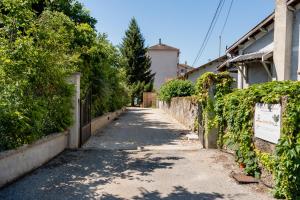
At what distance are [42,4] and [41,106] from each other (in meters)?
9.37

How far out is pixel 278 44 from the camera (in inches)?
555

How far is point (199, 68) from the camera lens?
38.1 meters

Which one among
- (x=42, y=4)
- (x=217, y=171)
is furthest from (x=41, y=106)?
(x=42, y=4)

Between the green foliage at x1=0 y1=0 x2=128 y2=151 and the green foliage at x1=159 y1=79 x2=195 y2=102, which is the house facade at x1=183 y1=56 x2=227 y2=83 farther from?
the green foliage at x1=0 y1=0 x2=128 y2=151

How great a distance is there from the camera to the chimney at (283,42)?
13617mm

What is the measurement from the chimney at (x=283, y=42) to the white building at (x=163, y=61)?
4593 cm

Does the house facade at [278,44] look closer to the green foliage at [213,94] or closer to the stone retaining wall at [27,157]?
the green foliage at [213,94]

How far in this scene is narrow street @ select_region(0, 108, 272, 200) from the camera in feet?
19.5

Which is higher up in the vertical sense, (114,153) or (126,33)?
(126,33)

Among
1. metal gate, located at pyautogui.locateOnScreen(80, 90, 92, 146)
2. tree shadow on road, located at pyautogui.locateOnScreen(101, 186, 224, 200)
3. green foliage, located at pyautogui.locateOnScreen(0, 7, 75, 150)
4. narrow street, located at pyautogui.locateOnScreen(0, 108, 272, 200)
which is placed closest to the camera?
tree shadow on road, located at pyautogui.locateOnScreen(101, 186, 224, 200)

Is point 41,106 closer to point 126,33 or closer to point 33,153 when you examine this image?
point 33,153

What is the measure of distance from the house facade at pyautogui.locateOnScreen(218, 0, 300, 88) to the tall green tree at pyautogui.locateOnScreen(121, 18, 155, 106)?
3123 cm

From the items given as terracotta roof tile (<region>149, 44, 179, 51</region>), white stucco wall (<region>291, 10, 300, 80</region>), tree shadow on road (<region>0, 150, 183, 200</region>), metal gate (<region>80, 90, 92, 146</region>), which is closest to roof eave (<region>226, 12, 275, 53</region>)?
white stucco wall (<region>291, 10, 300, 80</region>)

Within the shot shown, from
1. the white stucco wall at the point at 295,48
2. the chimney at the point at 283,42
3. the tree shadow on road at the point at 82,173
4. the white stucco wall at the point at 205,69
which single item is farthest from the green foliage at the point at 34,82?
the white stucco wall at the point at 205,69
